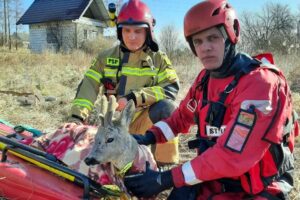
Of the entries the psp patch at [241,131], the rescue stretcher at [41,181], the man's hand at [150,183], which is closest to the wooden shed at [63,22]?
the rescue stretcher at [41,181]

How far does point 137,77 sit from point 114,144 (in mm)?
1777

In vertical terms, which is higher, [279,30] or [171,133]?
[279,30]

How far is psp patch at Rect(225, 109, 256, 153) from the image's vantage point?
8.02 ft

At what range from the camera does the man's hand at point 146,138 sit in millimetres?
3162

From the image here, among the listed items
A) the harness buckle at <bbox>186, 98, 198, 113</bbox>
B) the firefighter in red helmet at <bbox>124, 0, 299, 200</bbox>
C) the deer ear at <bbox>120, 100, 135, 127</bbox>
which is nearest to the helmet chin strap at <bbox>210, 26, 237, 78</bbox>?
A: the firefighter in red helmet at <bbox>124, 0, 299, 200</bbox>

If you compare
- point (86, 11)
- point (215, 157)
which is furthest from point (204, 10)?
point (86, 11)

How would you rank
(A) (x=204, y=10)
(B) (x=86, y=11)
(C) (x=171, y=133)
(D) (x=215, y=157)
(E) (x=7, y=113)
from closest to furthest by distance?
(D) (x=215, y=157)
(A) (x=204, y=10)
(C) (x=171, y=133)
(E) (x=7, y=113)
(B) (x=86, y=11)

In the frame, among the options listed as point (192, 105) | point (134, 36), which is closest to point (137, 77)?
point (134, 36)

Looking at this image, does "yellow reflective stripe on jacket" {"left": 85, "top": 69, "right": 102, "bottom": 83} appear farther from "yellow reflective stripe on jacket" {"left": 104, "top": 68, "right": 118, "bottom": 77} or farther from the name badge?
the name badge

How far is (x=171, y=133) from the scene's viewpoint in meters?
3.30

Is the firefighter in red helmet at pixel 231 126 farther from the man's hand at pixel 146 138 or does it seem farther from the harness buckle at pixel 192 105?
the man's hand at pixel 146 138

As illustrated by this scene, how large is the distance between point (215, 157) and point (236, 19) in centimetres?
96

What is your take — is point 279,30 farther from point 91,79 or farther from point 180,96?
point 91,79

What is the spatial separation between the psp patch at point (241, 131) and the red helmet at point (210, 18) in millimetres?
554
